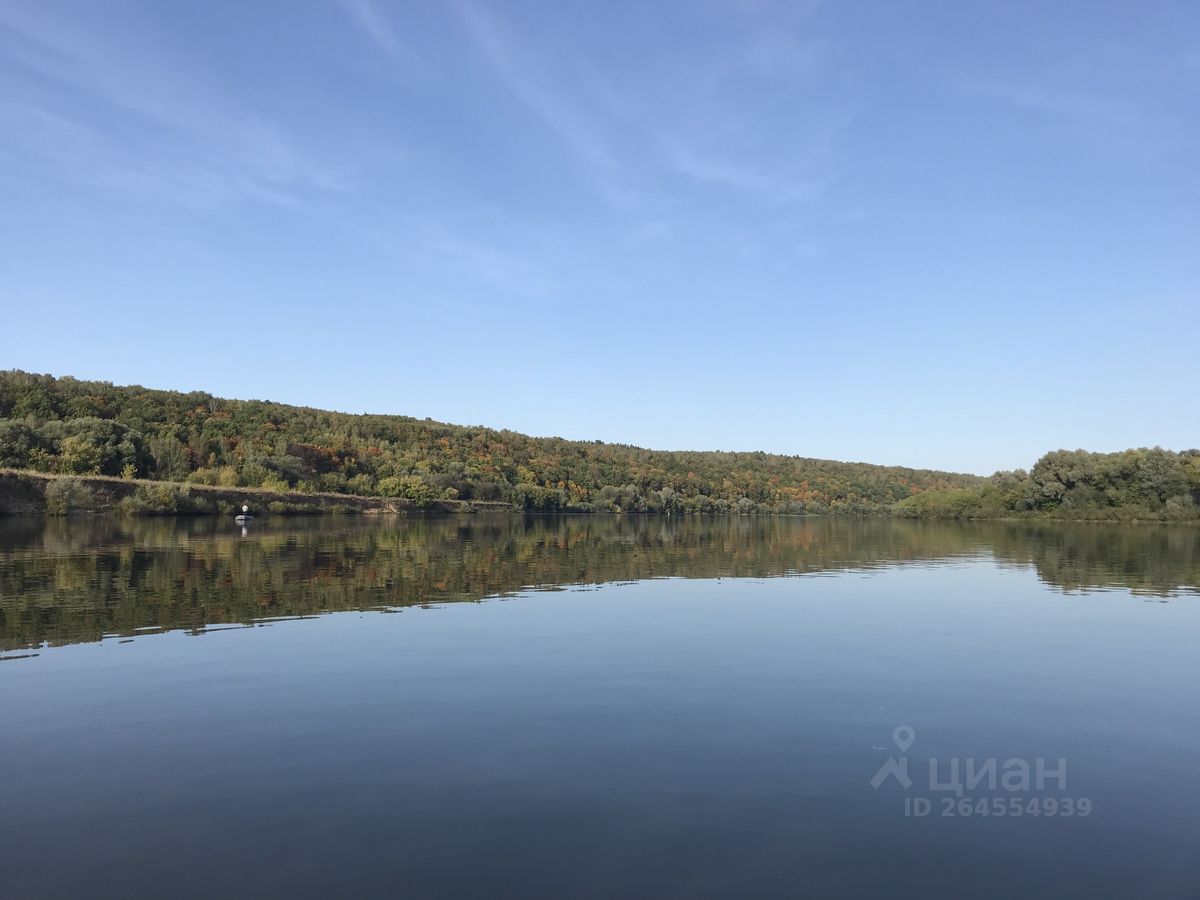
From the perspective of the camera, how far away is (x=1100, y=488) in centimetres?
12506

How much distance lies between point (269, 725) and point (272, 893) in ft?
19.0

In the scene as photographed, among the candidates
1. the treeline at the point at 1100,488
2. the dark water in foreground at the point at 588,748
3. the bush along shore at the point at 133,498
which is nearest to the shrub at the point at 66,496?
the bush along shore at the point at 133,498

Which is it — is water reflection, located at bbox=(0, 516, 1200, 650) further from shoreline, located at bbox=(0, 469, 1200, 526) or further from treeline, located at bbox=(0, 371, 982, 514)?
treeline, located at bbox=(0, 371, 982, 514)

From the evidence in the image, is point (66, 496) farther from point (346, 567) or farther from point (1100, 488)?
point (1100, 488)

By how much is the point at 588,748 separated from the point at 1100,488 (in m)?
141

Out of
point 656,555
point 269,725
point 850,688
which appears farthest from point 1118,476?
point 269,725

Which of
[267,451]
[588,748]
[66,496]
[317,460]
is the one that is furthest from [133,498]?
[588,748]

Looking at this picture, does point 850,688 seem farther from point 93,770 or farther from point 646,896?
point 93,770

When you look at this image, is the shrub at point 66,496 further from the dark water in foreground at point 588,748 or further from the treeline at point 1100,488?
the treeline at point 1100,488

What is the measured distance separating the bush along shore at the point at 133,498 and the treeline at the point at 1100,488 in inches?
4590

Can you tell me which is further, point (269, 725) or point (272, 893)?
point (269, 725)

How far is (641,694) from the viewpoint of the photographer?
14195 mm

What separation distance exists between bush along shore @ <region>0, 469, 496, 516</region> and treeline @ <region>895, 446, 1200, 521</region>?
11659 cm

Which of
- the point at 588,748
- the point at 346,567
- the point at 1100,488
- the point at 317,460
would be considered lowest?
the point at 346,567
